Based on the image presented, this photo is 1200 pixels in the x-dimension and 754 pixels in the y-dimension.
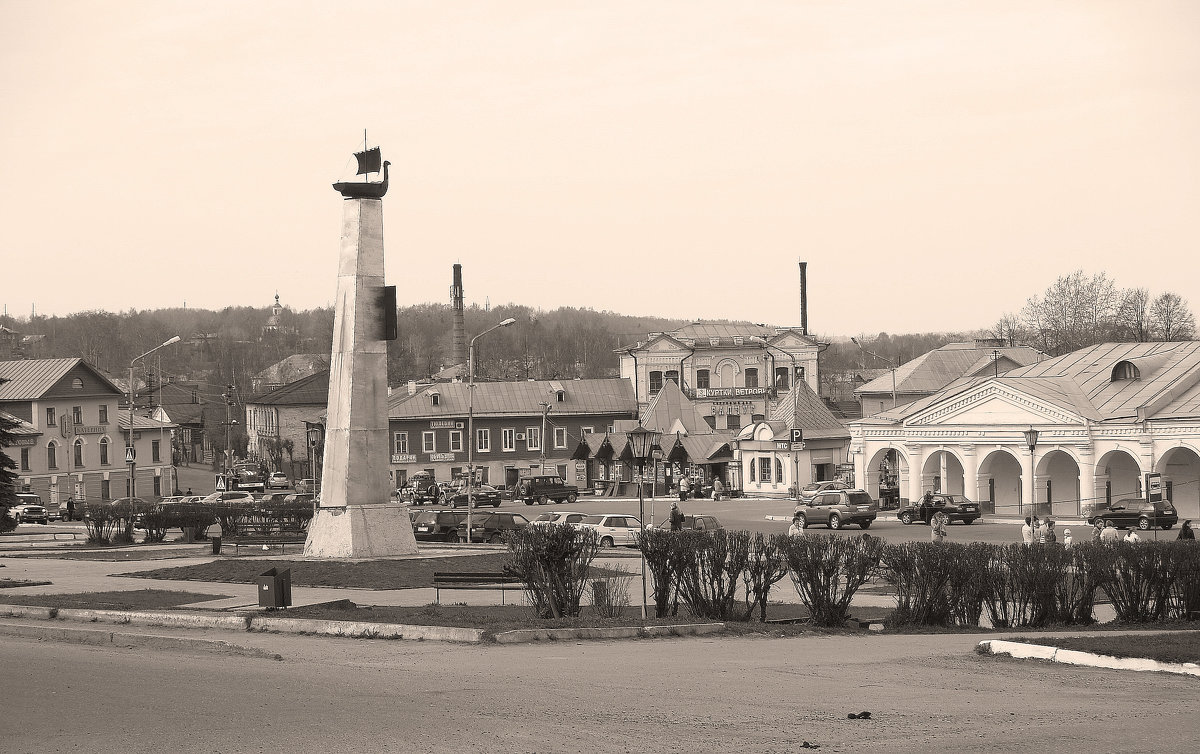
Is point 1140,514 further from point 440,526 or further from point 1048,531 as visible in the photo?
point 440,526

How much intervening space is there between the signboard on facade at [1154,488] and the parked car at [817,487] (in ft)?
51.5

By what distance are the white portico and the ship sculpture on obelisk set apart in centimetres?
3017

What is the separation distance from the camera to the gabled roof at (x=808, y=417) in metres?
71.2

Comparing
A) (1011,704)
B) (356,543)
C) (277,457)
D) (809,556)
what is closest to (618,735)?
(1011,704)

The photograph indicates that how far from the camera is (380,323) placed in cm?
3228

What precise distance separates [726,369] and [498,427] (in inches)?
895

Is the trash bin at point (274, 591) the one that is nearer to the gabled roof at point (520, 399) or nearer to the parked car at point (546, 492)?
the parked car at point (546, 492)

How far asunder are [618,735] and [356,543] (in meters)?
21.2

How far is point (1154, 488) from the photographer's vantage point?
4772 cm

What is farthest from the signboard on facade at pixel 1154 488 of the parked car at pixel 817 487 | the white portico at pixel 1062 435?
the parked car at pixel 817 487

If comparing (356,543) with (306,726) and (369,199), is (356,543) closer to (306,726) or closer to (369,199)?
(369,199)

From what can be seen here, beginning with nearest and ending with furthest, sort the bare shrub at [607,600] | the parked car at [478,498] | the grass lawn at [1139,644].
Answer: the grass lawn at [1139,644]
the bare shrub at [607,600]
the parked car at [478,498]

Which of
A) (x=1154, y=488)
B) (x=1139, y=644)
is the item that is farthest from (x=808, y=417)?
(x=1139, y=644)

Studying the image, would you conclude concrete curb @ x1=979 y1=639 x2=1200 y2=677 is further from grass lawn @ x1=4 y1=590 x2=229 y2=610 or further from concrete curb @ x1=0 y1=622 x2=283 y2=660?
grass lawn @ x1=4 y1=590 x2=229 y2=610
